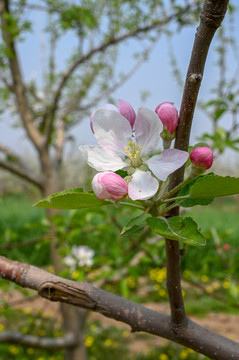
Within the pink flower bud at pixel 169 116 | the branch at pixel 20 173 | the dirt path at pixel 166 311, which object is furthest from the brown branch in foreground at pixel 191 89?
the dirt path at pixel 166 311

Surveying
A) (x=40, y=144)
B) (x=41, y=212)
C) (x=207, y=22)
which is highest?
(x=207, y=22)

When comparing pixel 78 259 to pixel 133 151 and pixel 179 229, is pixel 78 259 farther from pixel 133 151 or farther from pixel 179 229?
pixel 179 229

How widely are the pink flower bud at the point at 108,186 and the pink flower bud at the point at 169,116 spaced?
0.33ft

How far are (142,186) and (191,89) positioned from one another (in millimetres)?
144

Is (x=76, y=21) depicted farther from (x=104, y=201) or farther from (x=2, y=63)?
(x=104, y=201)

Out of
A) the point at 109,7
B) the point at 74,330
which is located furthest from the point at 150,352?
the point at 109,7

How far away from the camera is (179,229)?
484 millimetres

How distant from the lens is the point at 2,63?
2570mm

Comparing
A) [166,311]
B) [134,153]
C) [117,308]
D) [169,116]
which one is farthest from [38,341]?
[166,311]

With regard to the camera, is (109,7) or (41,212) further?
(41,212)

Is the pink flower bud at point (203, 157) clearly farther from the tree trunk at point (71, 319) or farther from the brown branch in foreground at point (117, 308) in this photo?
the tree trunk at point (71, 319)

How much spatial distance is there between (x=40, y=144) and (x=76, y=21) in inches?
33.5

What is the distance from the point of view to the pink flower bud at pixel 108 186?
1.65 feet

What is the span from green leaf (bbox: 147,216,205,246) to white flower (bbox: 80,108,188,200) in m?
0.04
